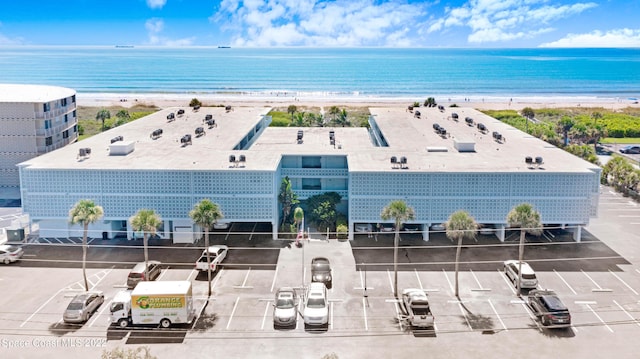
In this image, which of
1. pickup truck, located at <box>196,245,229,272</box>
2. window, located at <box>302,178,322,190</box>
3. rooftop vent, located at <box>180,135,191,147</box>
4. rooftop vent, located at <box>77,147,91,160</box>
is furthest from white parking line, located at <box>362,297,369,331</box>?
rooftop vent, located at <box>77,147,91,160</box>

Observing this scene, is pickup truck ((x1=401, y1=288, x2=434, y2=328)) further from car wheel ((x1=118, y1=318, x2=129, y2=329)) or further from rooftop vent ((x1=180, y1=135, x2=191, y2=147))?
rooftop vent ((x1=180, y1=135, x2=191, y2=147))

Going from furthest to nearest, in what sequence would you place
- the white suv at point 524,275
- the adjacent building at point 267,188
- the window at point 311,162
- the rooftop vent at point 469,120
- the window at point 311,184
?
1. the rooftop vent at point 469,120
2. the window at point 311,162
3. the window at point 311,184
4. the adjacent building at point 267,188
5. the white suv at point 524,275

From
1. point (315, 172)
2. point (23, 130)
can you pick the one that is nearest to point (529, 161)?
point (315, 172)

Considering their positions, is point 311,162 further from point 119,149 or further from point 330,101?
point 330,101

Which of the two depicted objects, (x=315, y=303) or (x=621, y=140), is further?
(x=621, y=140)

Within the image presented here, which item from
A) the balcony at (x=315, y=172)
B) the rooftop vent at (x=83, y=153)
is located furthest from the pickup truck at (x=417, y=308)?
the rooftop vent at (x=83, y=153)

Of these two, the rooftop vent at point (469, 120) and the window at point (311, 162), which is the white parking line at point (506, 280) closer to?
the window at point (311, 162)
